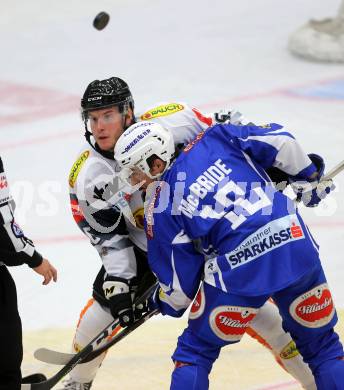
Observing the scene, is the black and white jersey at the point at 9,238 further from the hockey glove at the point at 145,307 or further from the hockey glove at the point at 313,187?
the hockey glove at the point at 313,187

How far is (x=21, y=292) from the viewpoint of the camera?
4.70 metres

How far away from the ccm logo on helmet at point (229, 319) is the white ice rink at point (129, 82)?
50.3 inches

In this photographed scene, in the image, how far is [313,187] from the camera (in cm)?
356

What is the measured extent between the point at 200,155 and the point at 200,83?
4.07 metres

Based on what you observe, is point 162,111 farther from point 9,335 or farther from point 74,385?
point 74,385

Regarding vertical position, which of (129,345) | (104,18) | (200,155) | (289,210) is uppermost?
(104,18)

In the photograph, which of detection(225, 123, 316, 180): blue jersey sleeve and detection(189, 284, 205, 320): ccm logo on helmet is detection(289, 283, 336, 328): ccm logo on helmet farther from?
detection(225, 123, 316, 180): blue jersey sleeve

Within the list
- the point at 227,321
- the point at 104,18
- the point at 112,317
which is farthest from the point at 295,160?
the point at 104,18

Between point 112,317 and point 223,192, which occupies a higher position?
point 223,192

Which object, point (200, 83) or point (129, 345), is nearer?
point (129, 345)

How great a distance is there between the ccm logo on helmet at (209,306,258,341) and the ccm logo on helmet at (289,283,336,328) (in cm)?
15

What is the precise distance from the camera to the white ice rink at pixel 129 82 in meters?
4.96

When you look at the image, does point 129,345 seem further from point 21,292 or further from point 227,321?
point 227,321

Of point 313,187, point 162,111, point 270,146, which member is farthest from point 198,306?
point 162,111
